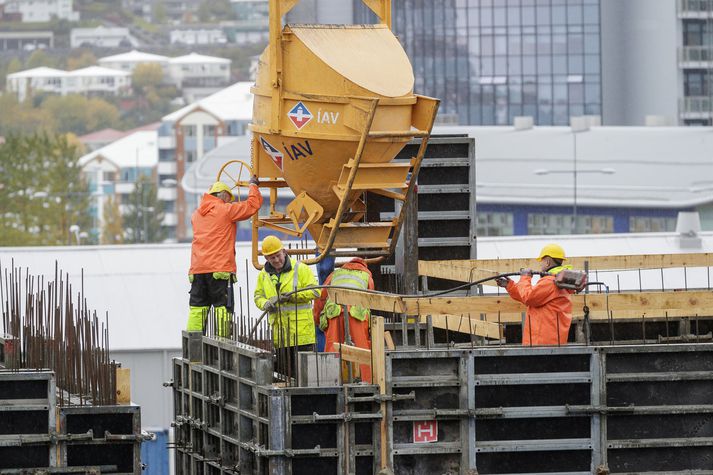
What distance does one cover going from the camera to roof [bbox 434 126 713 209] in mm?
71438

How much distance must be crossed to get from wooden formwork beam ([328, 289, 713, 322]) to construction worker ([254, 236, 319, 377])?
35.2 inches

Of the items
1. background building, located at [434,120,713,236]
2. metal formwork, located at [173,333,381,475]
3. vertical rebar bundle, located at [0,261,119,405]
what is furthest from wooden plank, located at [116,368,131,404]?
background building, located at [434,120,713,236]

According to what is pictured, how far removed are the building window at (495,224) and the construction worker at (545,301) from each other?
199 ft

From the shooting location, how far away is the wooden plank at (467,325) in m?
14.7

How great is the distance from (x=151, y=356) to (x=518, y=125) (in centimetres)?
5867

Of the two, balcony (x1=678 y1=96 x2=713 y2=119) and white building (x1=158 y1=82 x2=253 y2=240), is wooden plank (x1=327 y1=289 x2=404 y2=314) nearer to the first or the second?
balcony (x1=678 y1=96 x2=713 y2=119)

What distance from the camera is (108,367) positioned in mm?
14047

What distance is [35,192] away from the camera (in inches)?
3989

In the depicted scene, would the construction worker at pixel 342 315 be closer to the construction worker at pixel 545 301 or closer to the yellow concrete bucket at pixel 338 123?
the yellow concrete bucket at pixel 338 123

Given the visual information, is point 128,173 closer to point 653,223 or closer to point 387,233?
point 653,223

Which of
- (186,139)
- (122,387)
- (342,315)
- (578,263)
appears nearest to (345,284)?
(342,315)

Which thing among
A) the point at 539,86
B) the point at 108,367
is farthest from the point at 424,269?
the point at 539,86

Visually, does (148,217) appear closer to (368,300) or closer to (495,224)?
(495,224)

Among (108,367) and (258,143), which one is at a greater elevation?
(258,143)
